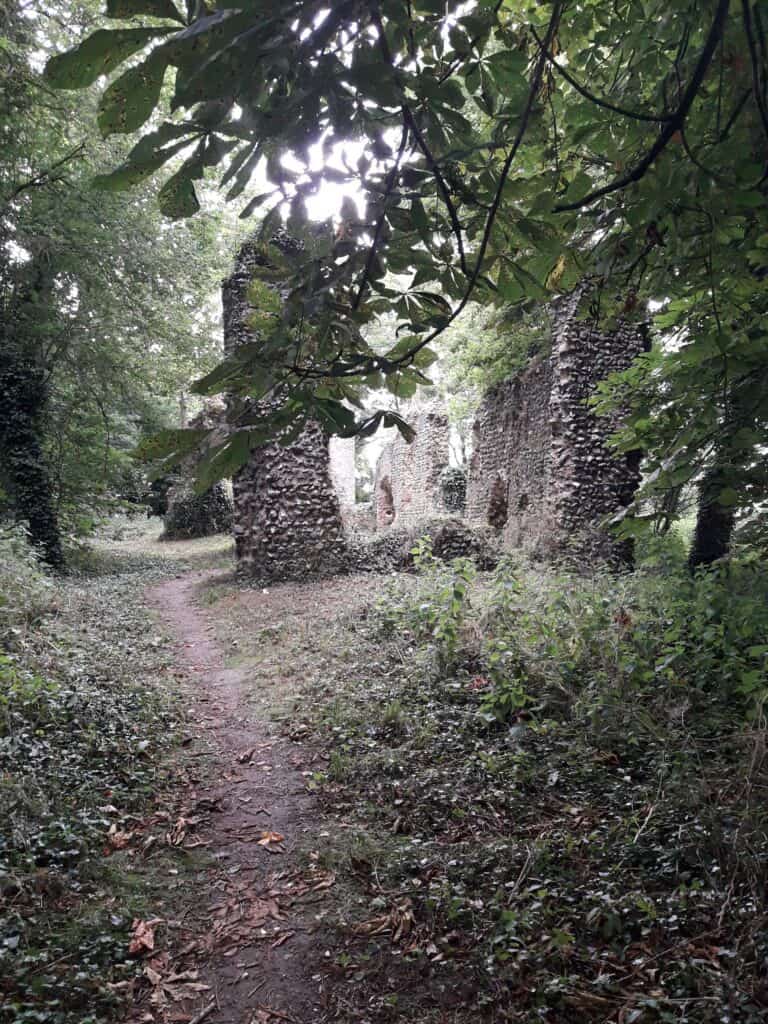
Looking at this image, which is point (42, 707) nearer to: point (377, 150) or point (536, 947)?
point (536, 947)

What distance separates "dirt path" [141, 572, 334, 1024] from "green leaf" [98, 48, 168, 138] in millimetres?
2768

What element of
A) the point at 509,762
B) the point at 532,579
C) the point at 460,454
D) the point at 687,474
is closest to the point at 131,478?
the point at 532,579

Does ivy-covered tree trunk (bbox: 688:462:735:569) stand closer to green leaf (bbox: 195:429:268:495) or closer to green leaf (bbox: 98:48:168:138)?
green leaf (bbox: 195:429:268:495)

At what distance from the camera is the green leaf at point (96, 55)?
3.61ft

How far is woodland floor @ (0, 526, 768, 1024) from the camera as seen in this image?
2238mm

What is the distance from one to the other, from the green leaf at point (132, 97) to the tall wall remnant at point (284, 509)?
9.61 m

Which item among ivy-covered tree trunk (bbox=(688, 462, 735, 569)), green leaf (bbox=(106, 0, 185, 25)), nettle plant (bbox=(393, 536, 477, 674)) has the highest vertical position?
green leaf (bbox=(106, 0, 185, 25))

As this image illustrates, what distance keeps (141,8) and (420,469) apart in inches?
791

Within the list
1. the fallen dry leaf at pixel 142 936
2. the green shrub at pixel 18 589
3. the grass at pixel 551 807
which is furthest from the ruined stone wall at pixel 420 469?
the fallen dry leaf at pixel 142 936

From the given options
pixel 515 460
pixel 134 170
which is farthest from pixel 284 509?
pixel 134 170

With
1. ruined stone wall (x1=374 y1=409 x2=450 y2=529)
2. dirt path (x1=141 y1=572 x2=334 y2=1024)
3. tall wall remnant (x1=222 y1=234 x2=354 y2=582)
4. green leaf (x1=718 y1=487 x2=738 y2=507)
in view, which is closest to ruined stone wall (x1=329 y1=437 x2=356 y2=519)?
ruined stone wall (x1=374 y1=409 x2=450 y2=529)

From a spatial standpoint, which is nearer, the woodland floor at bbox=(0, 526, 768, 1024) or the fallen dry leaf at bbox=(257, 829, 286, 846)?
the woodland floor at bbox=(0, 526, 768, 1024)

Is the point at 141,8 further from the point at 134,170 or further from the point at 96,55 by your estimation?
the point at 134,170

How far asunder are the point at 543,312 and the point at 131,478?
9.14 m
